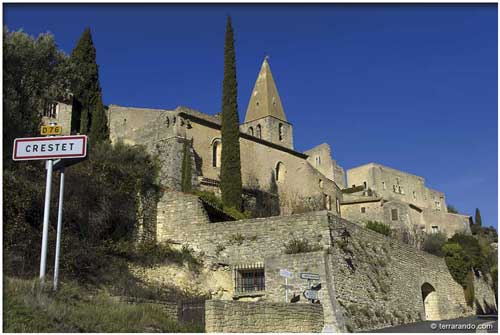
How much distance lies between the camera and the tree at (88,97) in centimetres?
3772

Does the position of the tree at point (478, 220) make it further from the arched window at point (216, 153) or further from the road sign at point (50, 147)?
the road sign at point (50, 147)

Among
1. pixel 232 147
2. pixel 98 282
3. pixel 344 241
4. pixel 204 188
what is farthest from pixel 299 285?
pixel 204 188

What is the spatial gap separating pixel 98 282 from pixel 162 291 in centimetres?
227

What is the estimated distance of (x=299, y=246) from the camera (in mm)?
20812

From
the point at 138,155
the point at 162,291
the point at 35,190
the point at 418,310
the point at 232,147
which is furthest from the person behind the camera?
the point at 232,147

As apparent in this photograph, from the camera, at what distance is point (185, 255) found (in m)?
22.6

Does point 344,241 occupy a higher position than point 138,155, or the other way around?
point 138,155

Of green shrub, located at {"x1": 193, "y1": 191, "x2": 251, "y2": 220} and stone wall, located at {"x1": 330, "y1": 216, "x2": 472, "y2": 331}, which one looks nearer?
stone wall, located at {"x1": 330, "y1": 216, "x2": 472, "y2": 331}

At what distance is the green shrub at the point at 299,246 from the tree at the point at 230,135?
34.7ft

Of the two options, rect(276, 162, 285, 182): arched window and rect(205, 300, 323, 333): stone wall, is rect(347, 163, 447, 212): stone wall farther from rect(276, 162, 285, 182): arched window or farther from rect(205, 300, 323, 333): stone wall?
rect(205, 300, 323, 333): stone wall

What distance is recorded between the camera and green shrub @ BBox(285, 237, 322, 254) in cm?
2066

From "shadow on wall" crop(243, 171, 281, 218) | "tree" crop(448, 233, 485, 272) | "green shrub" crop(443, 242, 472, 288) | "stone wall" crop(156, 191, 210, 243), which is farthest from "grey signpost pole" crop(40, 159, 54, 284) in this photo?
"tree" crop(448, 233, 485, 272)

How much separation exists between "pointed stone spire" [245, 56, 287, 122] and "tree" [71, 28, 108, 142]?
86.4ft

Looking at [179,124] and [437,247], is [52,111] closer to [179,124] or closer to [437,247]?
[179,124]
